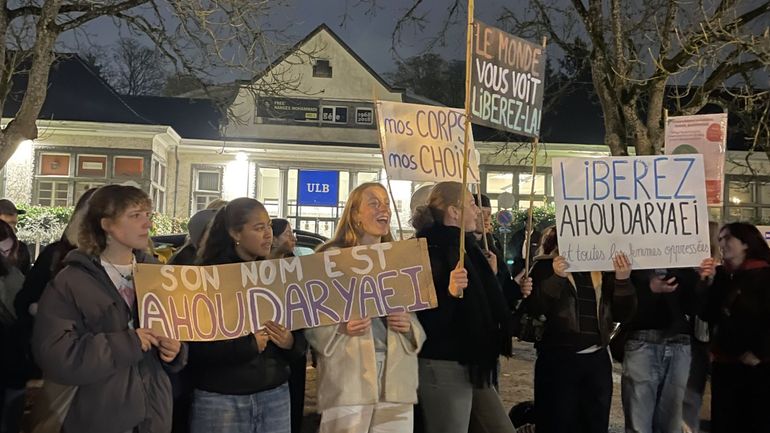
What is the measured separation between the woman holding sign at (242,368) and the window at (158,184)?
64.7 ft

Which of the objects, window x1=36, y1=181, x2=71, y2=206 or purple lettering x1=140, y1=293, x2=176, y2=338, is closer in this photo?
purple lettering x1=140, y1=293, x2=176, y2=338

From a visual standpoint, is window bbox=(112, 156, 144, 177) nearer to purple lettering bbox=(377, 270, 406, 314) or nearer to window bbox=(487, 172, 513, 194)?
window bbox=(487, 172, 513, 194)

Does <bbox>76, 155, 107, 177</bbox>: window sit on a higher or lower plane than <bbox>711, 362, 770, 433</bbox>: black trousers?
higher

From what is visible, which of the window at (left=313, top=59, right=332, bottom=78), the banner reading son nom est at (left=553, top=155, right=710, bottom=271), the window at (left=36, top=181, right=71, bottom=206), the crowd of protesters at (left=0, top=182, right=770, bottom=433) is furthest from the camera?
the window at (left=313, top=59, right=332, bottom=78)

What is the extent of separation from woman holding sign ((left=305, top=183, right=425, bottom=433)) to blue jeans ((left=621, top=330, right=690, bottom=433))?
1.98 m

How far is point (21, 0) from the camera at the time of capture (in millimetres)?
11734

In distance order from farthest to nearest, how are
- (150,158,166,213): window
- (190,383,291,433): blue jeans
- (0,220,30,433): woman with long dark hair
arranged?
(150,158,166,213): window → (0,220,30,433): woman with long dark hair → (190,383,291,433): blue jeans

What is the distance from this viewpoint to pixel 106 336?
9.37 ft

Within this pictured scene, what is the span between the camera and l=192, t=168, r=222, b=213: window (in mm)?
24625

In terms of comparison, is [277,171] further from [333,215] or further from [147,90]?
[147,90]

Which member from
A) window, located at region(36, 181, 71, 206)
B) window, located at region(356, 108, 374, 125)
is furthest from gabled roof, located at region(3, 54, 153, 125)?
window, located at region(356, 108, 374, 125)

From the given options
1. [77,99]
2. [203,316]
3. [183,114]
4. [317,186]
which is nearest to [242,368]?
[203,316]

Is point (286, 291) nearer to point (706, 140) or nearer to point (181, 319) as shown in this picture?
point (181, 319)

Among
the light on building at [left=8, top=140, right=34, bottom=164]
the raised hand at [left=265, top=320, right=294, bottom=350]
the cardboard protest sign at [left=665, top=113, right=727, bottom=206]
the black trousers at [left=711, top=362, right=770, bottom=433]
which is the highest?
the light on building at [left=8, top=140, right=34, bottom=164]
